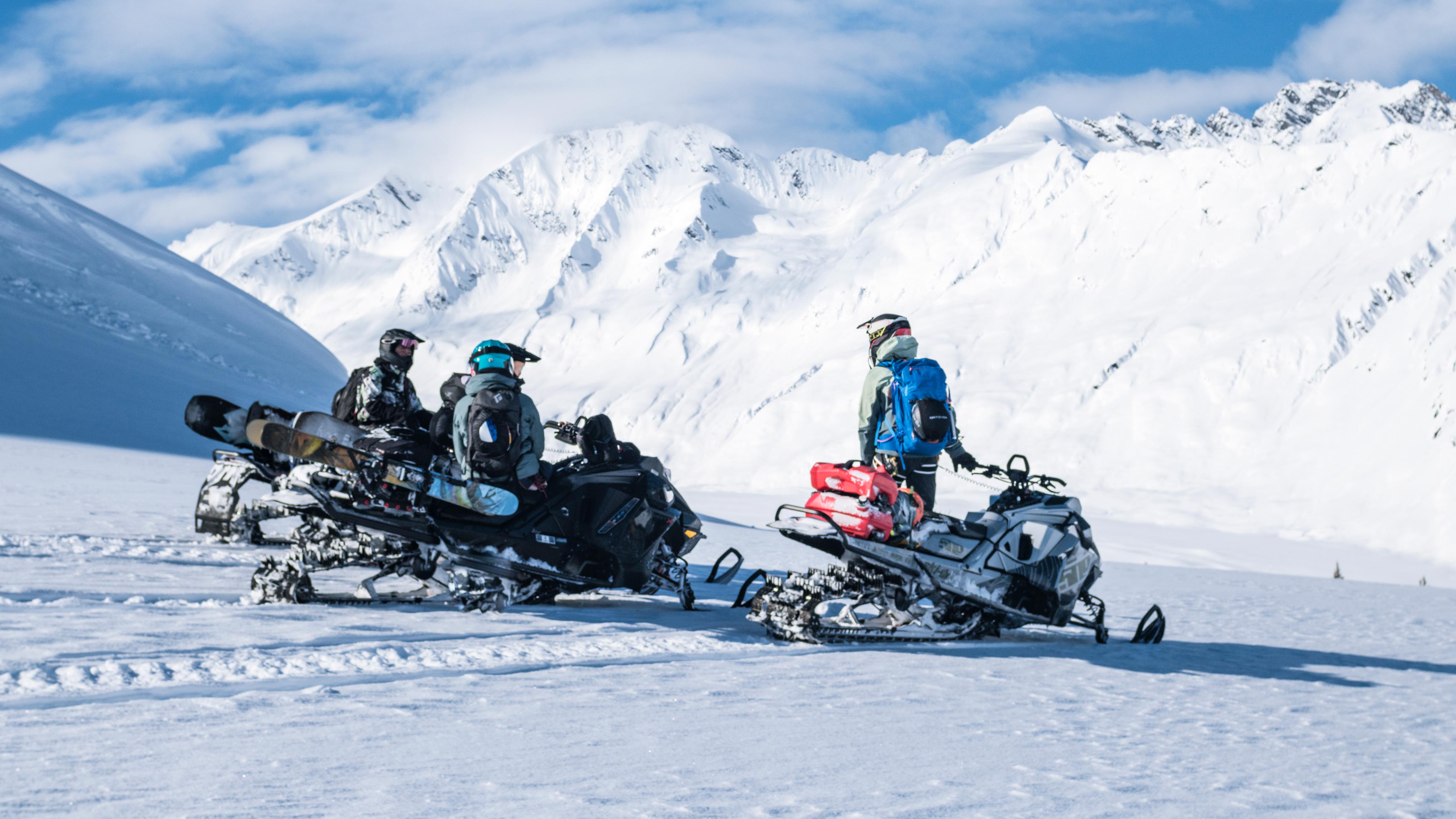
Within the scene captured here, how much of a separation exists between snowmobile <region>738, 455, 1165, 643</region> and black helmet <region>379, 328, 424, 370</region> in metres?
2.93

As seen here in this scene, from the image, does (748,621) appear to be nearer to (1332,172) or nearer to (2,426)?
(2,426)

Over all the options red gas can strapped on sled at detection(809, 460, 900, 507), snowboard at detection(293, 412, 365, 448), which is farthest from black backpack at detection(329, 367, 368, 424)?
red gas can strapped on sled at detection(809, 460, 900, 507)

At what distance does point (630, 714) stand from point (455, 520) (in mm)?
2195

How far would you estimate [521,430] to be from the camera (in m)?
6.10

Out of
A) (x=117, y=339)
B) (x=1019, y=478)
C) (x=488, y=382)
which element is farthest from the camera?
(x=117, y=339)

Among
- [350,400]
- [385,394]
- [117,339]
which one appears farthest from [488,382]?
[117,339]

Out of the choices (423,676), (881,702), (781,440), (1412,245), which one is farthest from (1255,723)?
(781,440)

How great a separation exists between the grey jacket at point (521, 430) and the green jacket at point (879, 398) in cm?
184

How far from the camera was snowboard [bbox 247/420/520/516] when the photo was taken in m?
5.34

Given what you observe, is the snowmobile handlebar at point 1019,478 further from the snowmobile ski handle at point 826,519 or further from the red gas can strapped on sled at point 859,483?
the snowmobile ski handle at point 826,519

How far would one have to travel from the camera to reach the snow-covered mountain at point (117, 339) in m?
19.3

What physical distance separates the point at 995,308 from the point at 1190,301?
17756mm

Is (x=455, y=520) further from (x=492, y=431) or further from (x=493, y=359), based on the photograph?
(x=493, y=359)

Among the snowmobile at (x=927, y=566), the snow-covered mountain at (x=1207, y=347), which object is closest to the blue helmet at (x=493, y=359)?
the snowmobile at (x=927, y=566)
